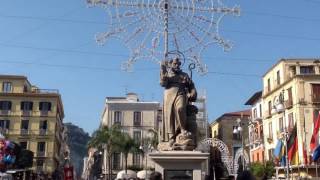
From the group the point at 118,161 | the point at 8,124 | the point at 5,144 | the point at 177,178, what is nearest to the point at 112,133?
the point at 118,161

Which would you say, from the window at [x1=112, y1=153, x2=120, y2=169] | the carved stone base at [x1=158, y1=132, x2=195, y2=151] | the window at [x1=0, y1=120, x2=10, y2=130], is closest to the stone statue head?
the carved stone base at [x1=158, y1=132, x2=195, y2=151]

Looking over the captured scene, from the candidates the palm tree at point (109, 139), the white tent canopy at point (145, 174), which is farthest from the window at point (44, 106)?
the white tent canopy at point (145, 174)

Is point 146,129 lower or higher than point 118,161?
higher

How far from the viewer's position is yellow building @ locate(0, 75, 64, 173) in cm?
7719

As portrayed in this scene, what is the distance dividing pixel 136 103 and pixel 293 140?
2073 inches

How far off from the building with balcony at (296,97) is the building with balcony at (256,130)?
365 cm

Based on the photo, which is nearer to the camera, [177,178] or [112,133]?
[177,178]

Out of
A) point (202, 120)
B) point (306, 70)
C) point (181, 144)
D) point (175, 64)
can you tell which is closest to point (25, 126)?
point (202, 120)

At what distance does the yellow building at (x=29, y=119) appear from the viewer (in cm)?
7719

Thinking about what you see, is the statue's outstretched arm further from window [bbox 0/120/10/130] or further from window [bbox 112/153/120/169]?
window [bbox 112/153/120/169]

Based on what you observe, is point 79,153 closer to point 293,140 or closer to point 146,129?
point 146,129

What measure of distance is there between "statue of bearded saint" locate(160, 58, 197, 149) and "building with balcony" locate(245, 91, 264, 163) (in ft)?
191

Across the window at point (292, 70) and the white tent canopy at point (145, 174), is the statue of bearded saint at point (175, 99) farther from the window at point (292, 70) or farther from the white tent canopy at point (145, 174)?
the window at point (292, 70)

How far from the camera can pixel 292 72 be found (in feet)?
202
